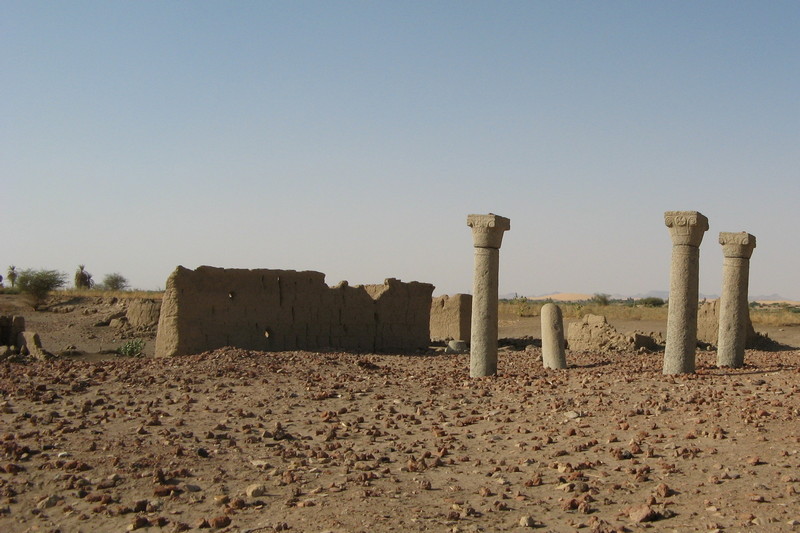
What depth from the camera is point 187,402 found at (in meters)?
10.4

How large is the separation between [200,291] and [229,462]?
9.02 meters

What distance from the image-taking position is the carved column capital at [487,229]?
13.5 metres

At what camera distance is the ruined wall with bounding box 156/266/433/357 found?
1619cm

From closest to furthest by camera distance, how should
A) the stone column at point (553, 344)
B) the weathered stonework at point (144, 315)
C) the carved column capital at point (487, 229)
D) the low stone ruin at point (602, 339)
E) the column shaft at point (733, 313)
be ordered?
the carved column capital at point (487, 229) → the column shaft at point (733, 313) → the stone column at point (553, 344) → the low stone ruin at point (602, 339) → the weathered stonework at point (144, 315)

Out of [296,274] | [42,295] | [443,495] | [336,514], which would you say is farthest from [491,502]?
[42,295]

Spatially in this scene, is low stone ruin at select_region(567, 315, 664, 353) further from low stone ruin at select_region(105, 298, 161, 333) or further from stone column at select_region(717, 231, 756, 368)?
low stone ruin at select_region(105, 298, 161, 333)

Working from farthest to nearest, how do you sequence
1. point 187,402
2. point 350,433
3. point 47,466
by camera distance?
point 187,402 < point 350,433 < point 47,466

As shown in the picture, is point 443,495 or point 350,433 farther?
point 350,433

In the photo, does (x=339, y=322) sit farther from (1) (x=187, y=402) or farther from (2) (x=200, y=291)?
(1) (x=187, y=402)

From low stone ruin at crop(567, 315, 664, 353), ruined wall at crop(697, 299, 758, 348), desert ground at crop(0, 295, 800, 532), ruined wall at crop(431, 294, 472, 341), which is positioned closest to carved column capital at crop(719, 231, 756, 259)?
desert ground at crop(0, 295, 800, 532)

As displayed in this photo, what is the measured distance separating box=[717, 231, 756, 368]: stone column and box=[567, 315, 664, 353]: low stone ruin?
5.11 meters

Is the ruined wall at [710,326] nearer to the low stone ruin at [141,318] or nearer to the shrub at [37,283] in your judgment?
the low stone ruin at [141,318]

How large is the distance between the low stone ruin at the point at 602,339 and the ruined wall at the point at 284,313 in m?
4.36

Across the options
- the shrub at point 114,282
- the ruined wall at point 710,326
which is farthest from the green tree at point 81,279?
the ruined wall at point 710,326
